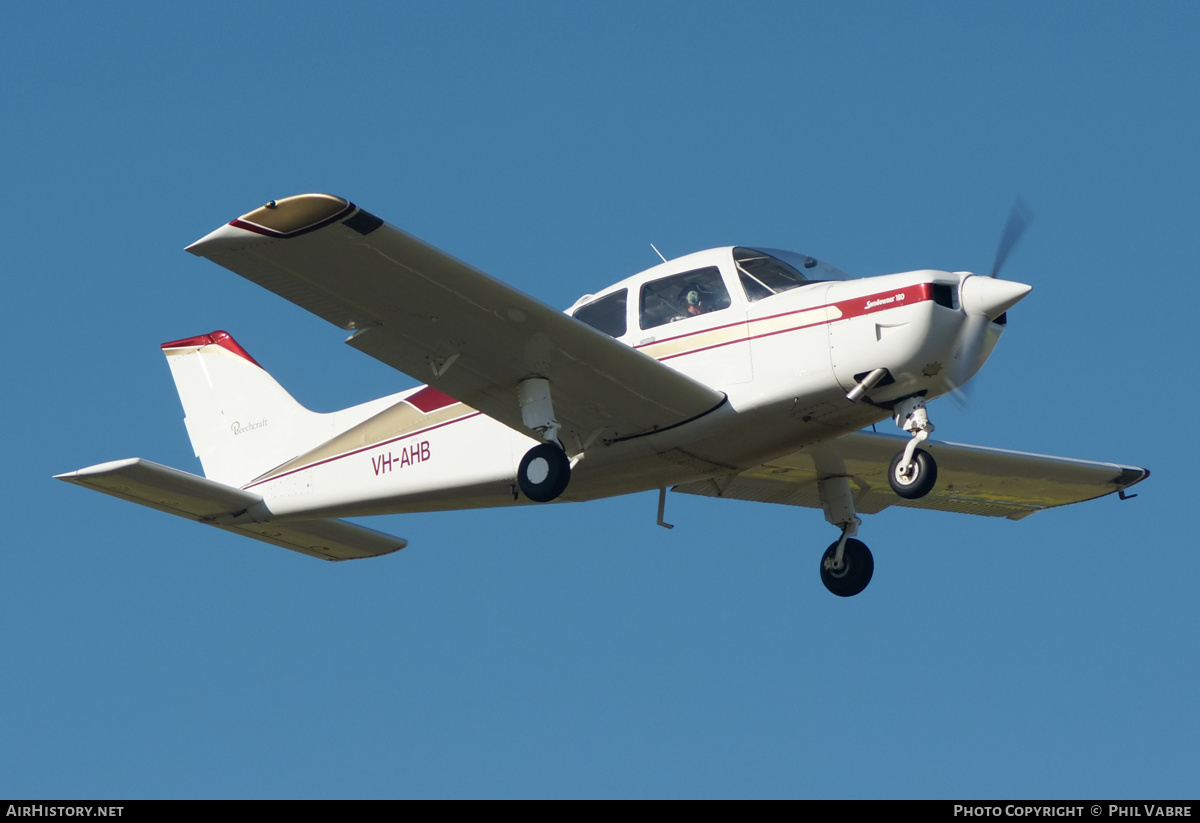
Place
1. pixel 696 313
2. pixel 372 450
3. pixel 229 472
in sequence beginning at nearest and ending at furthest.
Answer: pixel 696 313
pixel 372 450
pixel 229 472

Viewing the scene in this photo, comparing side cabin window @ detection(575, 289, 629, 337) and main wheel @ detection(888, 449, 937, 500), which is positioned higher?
side cabin window @ detection(575, 289, 629, 337)

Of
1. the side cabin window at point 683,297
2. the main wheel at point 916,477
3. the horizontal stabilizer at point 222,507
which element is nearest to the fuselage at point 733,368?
the side cabin window at point 683,297

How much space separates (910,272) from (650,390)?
2448 mm

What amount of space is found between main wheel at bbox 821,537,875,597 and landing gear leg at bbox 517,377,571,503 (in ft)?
10.3

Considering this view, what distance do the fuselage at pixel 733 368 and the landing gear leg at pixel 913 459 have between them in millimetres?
124

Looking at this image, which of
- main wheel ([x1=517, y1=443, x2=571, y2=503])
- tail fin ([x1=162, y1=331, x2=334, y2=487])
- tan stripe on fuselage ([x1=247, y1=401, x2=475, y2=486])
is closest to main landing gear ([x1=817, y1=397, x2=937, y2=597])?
main wheel ([x1=517, y1=443, x2=571, y2=503])

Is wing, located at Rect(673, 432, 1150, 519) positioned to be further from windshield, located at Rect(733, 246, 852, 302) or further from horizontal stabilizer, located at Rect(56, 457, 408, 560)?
horizontal stabilizer, located at Rect(56, 457, 408, 560)

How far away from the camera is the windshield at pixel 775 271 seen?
14.3 meters

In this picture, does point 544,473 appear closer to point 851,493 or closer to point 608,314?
point 608,314

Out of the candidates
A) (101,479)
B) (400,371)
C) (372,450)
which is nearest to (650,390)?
(400,371)

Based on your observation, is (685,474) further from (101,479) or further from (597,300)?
(101,479)

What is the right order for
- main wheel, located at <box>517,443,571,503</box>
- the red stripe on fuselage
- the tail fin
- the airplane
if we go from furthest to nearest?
the tail fin
main wheel, located at <box>517,443,571,503</box>
the red stripe on fuselage
the airplane

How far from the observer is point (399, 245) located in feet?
41.7

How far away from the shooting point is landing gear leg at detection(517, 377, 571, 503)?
1409cm
